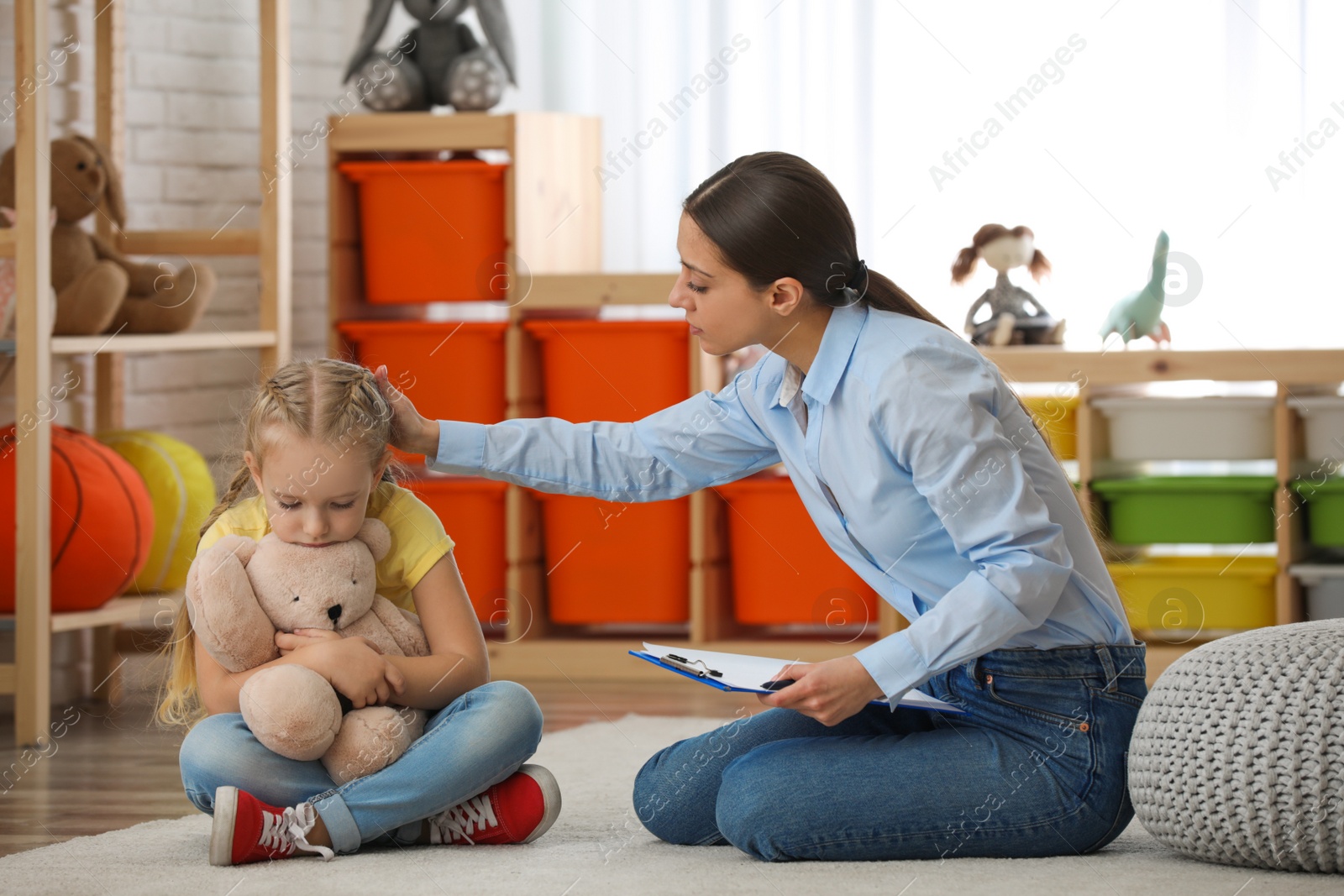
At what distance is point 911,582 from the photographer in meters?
1.39

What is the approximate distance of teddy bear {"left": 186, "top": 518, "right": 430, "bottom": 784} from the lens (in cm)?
132

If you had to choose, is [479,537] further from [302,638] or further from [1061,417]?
[302,638]

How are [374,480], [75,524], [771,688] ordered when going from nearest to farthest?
[771,688], [374,480], [75,524]

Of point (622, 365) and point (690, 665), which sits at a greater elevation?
point (622, 365)

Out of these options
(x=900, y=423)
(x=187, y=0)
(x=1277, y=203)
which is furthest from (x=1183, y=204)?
(x=187, y=0)

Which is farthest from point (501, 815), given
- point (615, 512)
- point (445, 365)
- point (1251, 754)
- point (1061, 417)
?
point (1061, 417)

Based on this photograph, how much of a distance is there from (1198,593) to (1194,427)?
28 centimetres

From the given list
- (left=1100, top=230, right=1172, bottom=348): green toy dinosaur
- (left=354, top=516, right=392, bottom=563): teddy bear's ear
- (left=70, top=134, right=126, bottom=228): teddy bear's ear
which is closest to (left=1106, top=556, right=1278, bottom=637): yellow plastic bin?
(left=1100, top=230, right=1172, bottom=348): green toy dinosaur

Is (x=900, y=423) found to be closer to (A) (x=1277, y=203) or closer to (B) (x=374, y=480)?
(B) (x=374, y=480)

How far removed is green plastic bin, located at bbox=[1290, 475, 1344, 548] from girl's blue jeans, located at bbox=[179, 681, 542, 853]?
1.60m

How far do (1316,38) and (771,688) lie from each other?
204cm

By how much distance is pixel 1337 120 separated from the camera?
270 centimetres

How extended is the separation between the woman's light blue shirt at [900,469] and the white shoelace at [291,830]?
36 cm

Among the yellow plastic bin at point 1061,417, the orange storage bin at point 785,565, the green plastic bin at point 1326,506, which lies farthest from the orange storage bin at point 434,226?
the green plastic bin at point 1326,506
